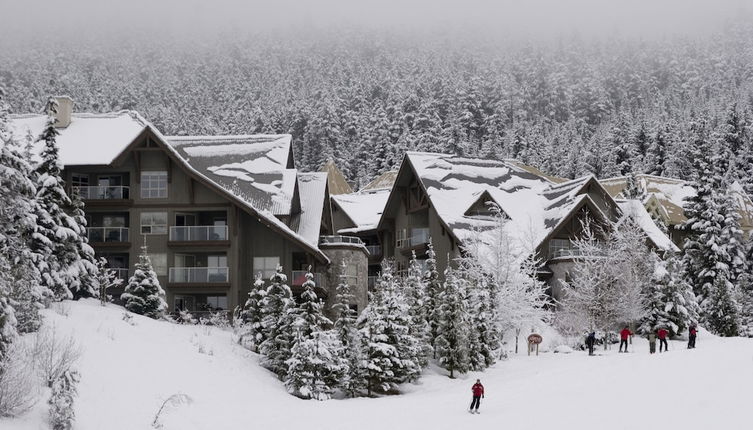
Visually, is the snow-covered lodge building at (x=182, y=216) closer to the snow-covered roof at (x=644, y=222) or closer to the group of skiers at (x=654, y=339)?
the group of skiers at (x=654, y=339)

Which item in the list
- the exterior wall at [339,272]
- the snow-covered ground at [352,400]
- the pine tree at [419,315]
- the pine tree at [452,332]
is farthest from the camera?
the exterior wall at [339,272]

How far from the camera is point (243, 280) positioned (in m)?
47.7

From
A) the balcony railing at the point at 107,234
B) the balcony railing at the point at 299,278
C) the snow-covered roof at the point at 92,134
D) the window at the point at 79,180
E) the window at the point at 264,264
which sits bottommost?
the balcony railing at the point at 299,278

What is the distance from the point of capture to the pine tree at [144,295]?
36.9 metres

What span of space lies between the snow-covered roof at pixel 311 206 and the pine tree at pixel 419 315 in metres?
9.41

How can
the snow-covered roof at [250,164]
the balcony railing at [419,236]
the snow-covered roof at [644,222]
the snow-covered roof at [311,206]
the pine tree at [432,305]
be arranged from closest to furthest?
the pine tree at [432,305]
the snow-covered roof at [250,164]
the snow-covered roof at [311,206]
the snow-covered roof at [644,222]
the balcony railing at [419,236]

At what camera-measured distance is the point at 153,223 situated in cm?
4738

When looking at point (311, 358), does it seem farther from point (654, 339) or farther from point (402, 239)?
point (402, 239)

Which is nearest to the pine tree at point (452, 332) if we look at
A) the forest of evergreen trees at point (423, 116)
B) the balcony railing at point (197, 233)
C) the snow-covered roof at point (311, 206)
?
the snow-covered roof at point (311, 206)

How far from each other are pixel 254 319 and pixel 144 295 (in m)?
4.95

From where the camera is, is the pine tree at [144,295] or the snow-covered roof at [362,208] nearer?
the pine tree at [144,295]

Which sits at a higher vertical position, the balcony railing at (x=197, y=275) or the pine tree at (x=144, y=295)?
the balcony railing at (x=197, y=275)

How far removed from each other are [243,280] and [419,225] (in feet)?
61.8

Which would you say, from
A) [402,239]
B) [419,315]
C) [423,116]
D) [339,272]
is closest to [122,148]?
[339,272]
